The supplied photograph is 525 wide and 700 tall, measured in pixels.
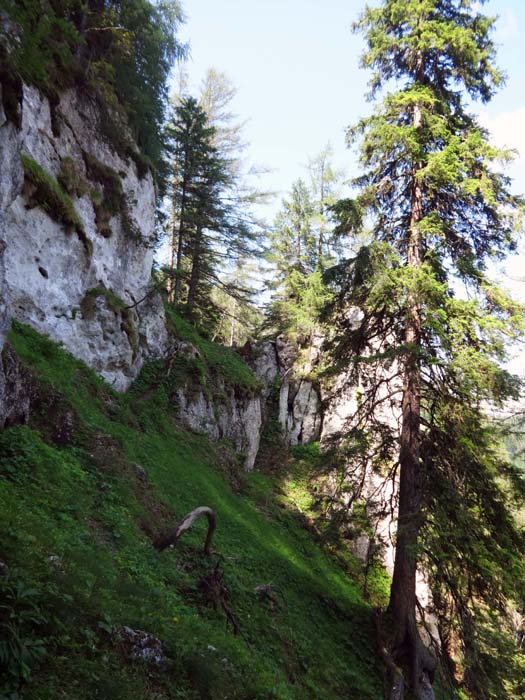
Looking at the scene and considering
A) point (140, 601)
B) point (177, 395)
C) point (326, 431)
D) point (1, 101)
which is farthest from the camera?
point (326, 431)

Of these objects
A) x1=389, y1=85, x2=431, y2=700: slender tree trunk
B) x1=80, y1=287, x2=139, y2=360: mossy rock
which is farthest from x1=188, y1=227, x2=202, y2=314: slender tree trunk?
x1=389, y1=85, x2=431, y2=700: slender tree trunk

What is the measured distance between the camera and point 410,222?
1171cm

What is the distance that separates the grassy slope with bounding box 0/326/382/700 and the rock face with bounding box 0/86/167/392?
1.21 m

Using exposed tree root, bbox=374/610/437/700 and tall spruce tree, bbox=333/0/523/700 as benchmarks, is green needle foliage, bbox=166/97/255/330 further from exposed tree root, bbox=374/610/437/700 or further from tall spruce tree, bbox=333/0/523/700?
exposed tree root, bbox=374/610/437/700

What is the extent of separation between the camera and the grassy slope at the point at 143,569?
376cm

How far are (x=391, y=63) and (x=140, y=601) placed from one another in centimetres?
1468

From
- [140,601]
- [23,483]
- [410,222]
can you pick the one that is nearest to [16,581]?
[140,601]

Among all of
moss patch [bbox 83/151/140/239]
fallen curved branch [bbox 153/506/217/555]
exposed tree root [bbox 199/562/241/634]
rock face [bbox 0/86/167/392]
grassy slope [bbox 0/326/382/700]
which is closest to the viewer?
grassy slope [bbox 0/326/382/700]

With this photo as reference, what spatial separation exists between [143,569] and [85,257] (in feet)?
32.2

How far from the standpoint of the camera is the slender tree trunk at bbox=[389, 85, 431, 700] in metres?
8.44

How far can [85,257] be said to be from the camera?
12977 millimetres

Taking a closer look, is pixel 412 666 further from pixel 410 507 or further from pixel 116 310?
pixel 116 310

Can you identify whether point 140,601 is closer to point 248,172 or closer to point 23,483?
point 23,483

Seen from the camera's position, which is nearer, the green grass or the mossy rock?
the mossy rock
